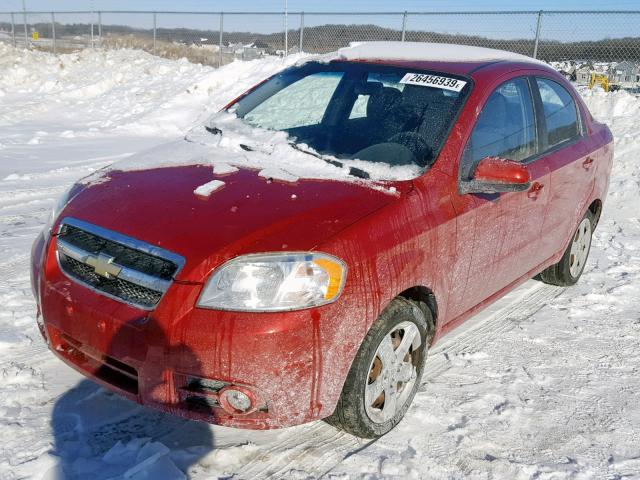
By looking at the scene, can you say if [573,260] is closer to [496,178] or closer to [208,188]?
[496,178]

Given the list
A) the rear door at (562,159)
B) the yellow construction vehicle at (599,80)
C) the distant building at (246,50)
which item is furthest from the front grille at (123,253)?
the distant building at (246,50)

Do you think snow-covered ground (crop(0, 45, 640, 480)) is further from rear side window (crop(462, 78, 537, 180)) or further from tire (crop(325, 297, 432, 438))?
rear side window (crop(462, 78, 537, 180))

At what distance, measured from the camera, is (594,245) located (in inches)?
261

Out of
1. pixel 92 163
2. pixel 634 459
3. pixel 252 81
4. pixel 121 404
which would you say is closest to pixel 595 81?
pixel 252 81

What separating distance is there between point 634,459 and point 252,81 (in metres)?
13.5

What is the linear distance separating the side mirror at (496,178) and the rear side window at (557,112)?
3.74 feet

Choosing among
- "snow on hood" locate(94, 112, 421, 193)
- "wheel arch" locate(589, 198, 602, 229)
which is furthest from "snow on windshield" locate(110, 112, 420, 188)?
"wheel arch" locate(589, 198, 602, 229)

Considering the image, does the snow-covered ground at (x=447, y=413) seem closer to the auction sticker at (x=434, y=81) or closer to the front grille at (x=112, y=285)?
the front grille at (x=112, y=285)

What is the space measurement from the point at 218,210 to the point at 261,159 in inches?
29.2

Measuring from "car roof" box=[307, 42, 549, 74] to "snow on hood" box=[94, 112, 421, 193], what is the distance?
2.67 feet

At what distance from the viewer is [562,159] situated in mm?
4383

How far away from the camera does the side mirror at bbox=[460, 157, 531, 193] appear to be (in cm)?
330

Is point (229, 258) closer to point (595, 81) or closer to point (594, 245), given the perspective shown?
point (594, 245)

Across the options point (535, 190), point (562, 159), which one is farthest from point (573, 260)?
point (535, 190)
